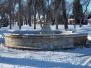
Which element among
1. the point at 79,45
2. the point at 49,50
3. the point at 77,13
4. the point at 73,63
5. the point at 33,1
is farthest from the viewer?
the point at 77,13

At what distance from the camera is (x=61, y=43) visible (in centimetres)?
1455

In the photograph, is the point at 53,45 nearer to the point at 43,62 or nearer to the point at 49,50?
the point at 49,50

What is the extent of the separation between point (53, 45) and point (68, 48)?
3.27ft

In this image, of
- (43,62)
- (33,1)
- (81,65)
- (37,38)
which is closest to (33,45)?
(37,38)

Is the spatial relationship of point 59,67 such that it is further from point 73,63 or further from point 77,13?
point 77,13

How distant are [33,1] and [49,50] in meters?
30.4

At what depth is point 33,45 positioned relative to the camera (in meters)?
14.6

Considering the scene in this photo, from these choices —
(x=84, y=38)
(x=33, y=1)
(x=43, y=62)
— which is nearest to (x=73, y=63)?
(x=43, y=62)

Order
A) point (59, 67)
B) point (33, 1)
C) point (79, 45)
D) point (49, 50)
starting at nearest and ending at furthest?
1. point (59, 67)
2. point (49, 50)
3. point (79, 45)
4. point (33, 1)

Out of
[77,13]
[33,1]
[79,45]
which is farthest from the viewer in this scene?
[77,13]

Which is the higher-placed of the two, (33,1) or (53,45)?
(33,1)

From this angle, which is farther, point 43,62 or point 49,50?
point 49,50

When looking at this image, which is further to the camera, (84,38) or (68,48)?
(84,38)

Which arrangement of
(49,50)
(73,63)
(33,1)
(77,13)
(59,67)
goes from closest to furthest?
(59,67)
(73,63)
(49,50)
(33,1)
(77,13)
